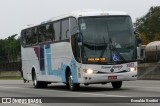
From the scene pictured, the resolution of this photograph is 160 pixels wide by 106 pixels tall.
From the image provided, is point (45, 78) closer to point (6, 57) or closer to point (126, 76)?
point (126, 76)

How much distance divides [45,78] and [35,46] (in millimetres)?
2070

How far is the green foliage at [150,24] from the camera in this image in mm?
138925

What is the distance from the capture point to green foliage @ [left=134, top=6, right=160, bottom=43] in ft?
456

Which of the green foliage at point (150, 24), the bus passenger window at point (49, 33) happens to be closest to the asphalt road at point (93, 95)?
the bus passenger window at point (49, 33)

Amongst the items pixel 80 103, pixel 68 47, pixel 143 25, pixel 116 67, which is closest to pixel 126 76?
pixel 116 67

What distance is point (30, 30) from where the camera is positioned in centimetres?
3253

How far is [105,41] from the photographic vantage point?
79.1ft

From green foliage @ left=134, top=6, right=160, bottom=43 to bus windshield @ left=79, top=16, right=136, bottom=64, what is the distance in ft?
365

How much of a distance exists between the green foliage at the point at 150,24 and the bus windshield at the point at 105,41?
365ft

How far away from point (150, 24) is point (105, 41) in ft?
387

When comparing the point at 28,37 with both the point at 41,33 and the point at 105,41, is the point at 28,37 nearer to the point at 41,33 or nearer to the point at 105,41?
the point at 41,33

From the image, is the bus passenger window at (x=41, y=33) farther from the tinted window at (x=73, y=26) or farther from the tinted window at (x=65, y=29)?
the tinted window at (x=73, y=26)

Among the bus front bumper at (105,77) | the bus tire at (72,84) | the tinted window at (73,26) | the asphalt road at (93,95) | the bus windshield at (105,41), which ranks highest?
the tinted window at (73,26)

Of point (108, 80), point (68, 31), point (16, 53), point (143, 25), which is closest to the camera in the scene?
point (108, 80)
